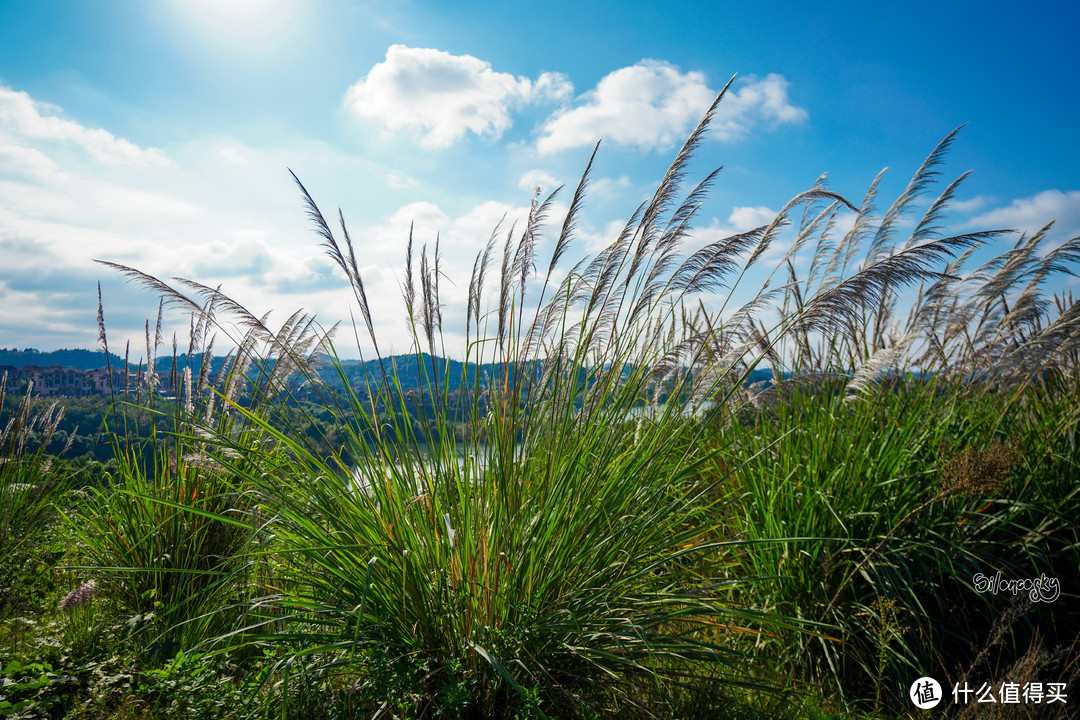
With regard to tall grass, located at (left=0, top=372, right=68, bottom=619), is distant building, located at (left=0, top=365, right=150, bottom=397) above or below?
above

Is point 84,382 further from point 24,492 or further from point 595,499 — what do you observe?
point 595,499

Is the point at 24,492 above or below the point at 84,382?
below

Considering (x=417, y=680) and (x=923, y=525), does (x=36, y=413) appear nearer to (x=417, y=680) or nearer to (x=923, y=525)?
(x=417, y=680)

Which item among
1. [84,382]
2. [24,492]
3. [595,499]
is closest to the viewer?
[595,499]

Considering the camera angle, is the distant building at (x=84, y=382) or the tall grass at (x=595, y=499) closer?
the tall grass at (x=595, y=499)

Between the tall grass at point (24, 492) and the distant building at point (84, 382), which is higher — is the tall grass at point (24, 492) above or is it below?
below

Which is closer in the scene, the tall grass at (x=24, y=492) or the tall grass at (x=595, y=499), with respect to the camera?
the tall grass at (x=595, y=499)

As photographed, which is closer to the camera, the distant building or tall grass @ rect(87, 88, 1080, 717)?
tall grass @ rect(87, 88, 1080, 717)

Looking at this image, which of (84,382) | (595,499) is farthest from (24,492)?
(595,499)

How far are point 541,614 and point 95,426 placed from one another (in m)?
3.79

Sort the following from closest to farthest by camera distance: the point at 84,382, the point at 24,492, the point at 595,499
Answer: the point at 595,499 < the point at 24,492 < the point at 84,382

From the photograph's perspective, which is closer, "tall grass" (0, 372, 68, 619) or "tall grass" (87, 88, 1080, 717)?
"tall grass" (87, 88, 1080, 717)

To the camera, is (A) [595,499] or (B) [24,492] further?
(B) [24,492]

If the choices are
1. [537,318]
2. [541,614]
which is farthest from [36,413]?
[541,614]
